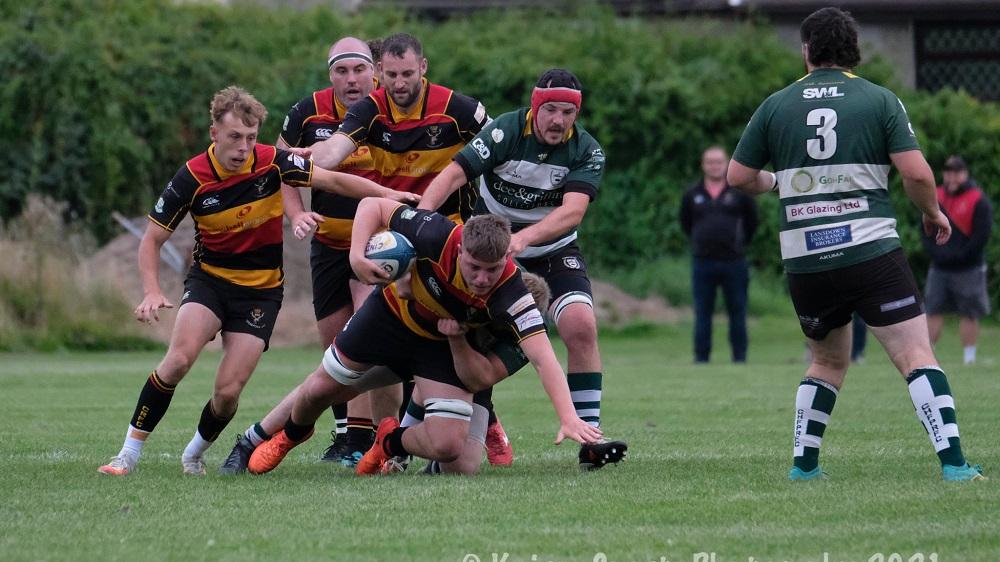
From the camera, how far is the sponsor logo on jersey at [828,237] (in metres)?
6.65

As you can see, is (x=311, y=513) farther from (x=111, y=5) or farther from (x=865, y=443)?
(x=111, y=5)

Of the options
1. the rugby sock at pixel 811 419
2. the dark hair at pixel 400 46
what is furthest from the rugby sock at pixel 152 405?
the rugby sock at pixel 811 419

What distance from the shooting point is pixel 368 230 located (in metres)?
7.30

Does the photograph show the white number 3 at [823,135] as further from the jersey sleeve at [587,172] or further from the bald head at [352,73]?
the bald head at [352,73]

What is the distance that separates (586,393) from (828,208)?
76.1 inches

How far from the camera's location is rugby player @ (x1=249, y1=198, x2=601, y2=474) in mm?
6844

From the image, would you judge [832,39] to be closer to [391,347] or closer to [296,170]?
[391,347]

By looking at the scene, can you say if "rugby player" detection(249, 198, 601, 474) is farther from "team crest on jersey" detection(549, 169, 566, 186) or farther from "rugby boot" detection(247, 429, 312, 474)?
"team crest on jersey" detection(549, 169, 566, 186)

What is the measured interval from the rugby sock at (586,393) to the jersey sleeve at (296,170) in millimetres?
1772

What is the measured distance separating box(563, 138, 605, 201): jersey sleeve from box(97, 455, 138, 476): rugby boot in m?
2.72

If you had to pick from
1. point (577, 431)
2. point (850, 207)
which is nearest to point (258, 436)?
point (577, 431)

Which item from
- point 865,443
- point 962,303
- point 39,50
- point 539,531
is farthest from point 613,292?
point 539,531

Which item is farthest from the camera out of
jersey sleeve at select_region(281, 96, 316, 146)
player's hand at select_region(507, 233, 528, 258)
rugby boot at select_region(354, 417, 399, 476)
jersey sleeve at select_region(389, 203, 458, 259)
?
jersey sleeve at select_region(281, 96, 316, 146)

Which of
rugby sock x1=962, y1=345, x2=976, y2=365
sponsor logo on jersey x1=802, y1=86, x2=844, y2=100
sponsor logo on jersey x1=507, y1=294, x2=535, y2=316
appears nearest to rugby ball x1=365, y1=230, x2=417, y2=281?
sponsor logo on jersey x1=507, y1=294, x2=535, y2=316
